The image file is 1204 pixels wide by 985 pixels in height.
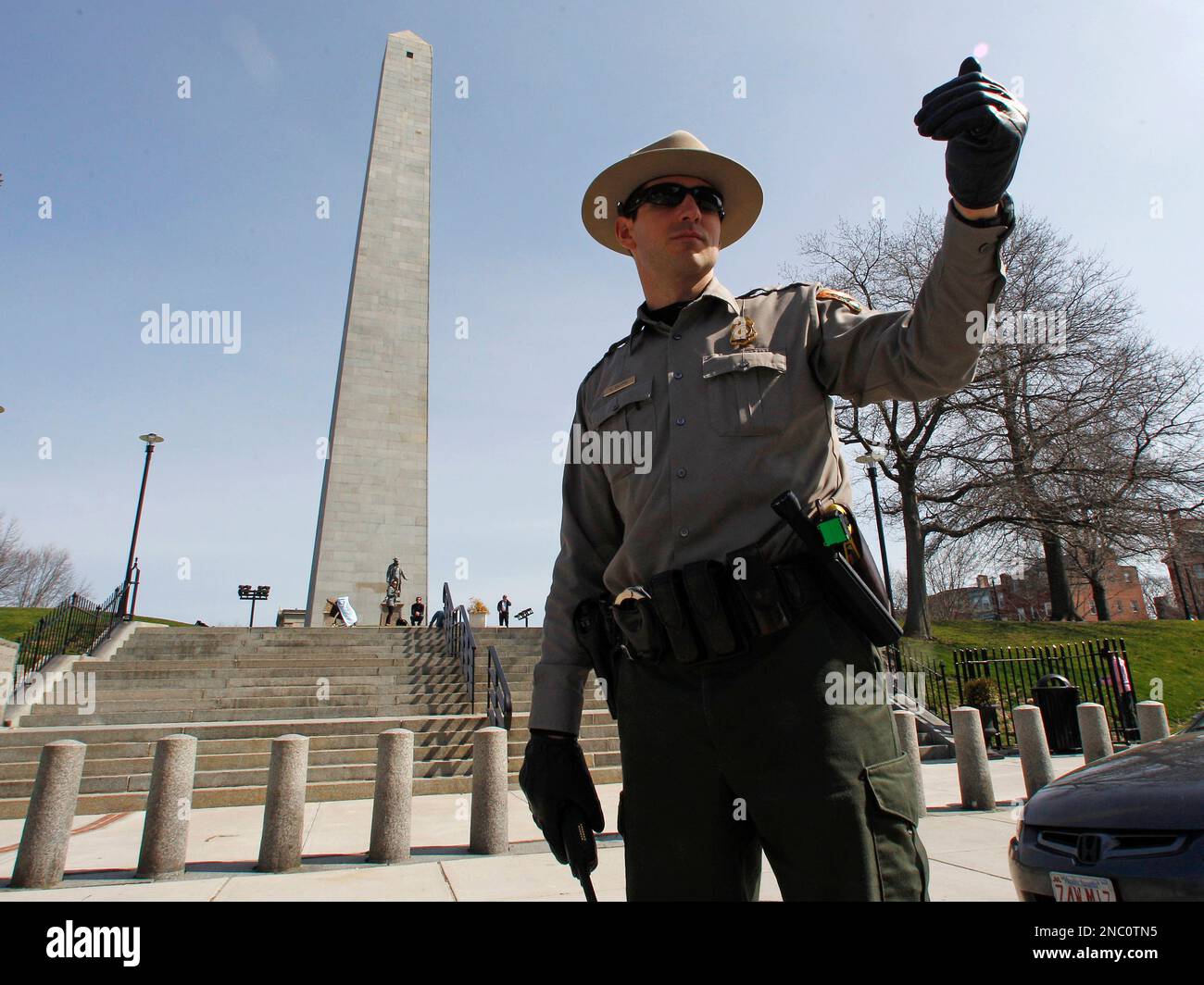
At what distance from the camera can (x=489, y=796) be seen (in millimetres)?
6250

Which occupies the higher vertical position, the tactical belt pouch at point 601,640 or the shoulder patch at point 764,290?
the shoulder patch at point 764,290

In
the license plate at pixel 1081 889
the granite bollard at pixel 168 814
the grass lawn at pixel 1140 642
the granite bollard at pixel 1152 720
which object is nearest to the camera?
the license plate at pixel 1081 889

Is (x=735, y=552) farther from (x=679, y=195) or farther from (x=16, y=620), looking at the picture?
(x=16, y=620)

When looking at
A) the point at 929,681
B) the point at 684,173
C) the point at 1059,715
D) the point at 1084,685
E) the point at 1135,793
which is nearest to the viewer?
the point at 684,173

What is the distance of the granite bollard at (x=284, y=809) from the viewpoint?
18.5 ft

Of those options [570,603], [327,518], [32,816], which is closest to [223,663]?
[32,816]

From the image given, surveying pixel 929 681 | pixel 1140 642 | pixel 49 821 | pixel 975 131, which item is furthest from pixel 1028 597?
pixel 975 131

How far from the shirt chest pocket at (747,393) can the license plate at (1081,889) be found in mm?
2329

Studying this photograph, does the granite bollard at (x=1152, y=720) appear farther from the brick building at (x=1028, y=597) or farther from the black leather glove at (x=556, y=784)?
the brick building at (x=1028, y=597)

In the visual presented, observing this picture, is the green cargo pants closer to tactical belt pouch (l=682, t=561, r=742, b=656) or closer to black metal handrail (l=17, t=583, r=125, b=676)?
tactical belt pouch (l=682, t=561, r=742, b=656)

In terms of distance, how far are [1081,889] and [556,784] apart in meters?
2.35

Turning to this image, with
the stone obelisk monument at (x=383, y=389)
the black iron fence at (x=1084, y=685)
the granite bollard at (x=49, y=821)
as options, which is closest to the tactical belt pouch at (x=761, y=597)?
the granite bollard at (x=49, y=821)
